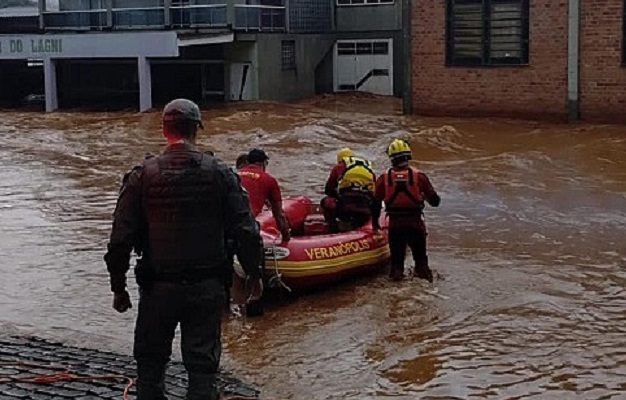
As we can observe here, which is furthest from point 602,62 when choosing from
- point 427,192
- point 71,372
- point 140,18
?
point 71,372

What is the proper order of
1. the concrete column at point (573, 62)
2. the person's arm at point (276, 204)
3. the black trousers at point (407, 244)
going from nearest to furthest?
the person's arm at point (276, 204) → the black trousers at point (407, 244) → the concrete column at point (573, 62)

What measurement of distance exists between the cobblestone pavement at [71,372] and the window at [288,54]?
73.5ft

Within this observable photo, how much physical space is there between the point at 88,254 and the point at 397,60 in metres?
20.5

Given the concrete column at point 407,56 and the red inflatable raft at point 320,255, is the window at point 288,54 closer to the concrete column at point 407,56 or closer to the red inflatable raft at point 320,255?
the concrete column at point 407,56

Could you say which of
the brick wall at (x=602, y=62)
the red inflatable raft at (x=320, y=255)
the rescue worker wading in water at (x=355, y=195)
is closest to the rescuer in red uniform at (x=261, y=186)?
the red inflatable raft at (x=320, y=255)

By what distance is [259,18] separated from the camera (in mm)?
29000

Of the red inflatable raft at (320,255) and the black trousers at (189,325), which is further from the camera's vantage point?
the red inflatable raft at (320,255)

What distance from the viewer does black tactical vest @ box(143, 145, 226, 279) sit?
502 centimetres

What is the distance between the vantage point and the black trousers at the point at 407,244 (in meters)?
9.81

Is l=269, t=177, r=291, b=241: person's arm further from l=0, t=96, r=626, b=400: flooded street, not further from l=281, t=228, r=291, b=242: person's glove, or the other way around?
l=0, t=96, r=626, b=400: flooded street

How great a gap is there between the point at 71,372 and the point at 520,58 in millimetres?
17303

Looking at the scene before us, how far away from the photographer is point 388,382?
7.30 m

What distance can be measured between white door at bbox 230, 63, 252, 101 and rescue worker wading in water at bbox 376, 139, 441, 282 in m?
19.3

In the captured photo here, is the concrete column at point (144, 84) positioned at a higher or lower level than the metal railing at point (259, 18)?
lower
